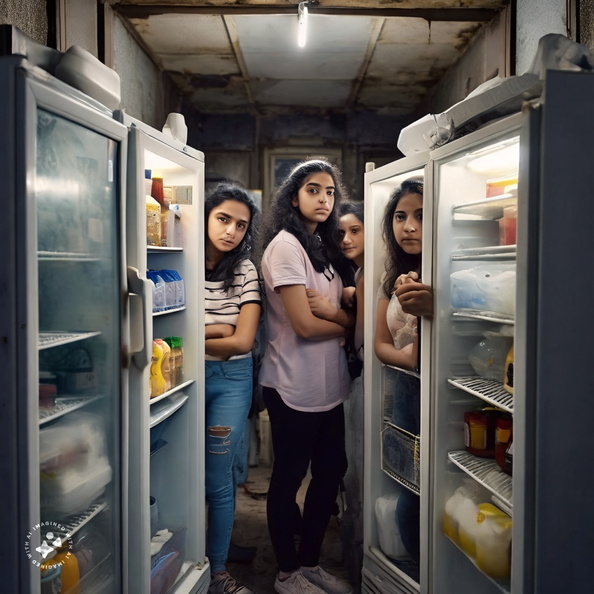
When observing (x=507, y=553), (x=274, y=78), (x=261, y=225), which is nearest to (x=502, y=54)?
(x=261, y=225)

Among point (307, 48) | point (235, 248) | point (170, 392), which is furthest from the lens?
point (307, 48)

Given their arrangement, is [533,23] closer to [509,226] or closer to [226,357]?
[509,226]

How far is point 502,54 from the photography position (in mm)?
2914

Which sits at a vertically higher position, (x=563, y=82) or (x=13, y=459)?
(x=563, y=82)

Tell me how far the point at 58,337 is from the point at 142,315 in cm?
29

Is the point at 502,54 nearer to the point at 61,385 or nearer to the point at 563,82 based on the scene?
the point at 563,82

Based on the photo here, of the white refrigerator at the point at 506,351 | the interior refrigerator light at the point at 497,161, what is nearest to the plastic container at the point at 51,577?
the white refrigerator at the point at 506,351

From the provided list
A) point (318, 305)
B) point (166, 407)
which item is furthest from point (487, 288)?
point (166, 407)

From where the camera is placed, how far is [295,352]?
8.70 feet

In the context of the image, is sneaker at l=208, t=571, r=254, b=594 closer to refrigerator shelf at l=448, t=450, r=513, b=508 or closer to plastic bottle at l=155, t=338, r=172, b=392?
plastic bottle at l=155, t=338, r=172, b=392

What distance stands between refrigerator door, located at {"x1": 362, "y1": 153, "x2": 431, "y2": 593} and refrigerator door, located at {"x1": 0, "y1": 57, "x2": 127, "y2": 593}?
122 centimetres

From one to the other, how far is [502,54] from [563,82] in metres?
1.60

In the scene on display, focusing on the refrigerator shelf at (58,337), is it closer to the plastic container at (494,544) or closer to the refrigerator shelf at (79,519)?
the refrigerator shelf at (79,519)
